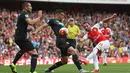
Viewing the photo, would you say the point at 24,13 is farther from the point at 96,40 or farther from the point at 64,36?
the point at 96,40

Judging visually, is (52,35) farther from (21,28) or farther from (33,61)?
(33,61)

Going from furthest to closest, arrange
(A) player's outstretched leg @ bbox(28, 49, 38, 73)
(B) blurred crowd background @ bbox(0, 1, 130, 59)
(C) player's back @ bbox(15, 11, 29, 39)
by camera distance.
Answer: (B) blurred crowd background @ bbox(0, 1, 130, 59)
(C) player's back @ bbox(15, 11, 29, 39)
(A) player's outstretched leg @ bbox(28, 49, 38, 73)

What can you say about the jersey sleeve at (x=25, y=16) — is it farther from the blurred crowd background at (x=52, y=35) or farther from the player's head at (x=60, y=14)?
the blurred crowd background at (x=52, y=35)

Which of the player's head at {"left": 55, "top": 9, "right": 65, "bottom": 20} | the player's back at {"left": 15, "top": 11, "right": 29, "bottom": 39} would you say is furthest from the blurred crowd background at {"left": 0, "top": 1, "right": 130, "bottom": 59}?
the player's back at {"left": 15, "top": 11, "right": 29, "bottom": 39}

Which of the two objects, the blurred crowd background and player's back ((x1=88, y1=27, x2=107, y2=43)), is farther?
the blurred crowd background

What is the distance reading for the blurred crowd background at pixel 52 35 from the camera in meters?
30.2

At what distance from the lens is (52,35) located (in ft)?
109

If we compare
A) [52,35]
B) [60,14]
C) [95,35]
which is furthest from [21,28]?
[52,35]

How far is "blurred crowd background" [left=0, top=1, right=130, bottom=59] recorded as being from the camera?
30.2m

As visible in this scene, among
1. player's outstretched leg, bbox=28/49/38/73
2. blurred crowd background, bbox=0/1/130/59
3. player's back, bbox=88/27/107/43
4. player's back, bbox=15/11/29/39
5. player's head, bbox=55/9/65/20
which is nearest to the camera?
player's outstretched leg, bbox=28/49/38/73

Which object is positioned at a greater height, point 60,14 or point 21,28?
point 60,14

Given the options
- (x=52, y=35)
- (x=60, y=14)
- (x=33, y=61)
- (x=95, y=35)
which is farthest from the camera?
(x=52, y=35)

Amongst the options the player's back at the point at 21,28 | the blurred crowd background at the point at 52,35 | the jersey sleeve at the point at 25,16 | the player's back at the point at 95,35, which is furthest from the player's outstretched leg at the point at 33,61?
the blurred crowd background at the point at 52,35

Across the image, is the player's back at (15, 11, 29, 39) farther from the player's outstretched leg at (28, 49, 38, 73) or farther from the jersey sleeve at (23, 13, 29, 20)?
the player's outstretched leg at (28, 49, 38, 73)
